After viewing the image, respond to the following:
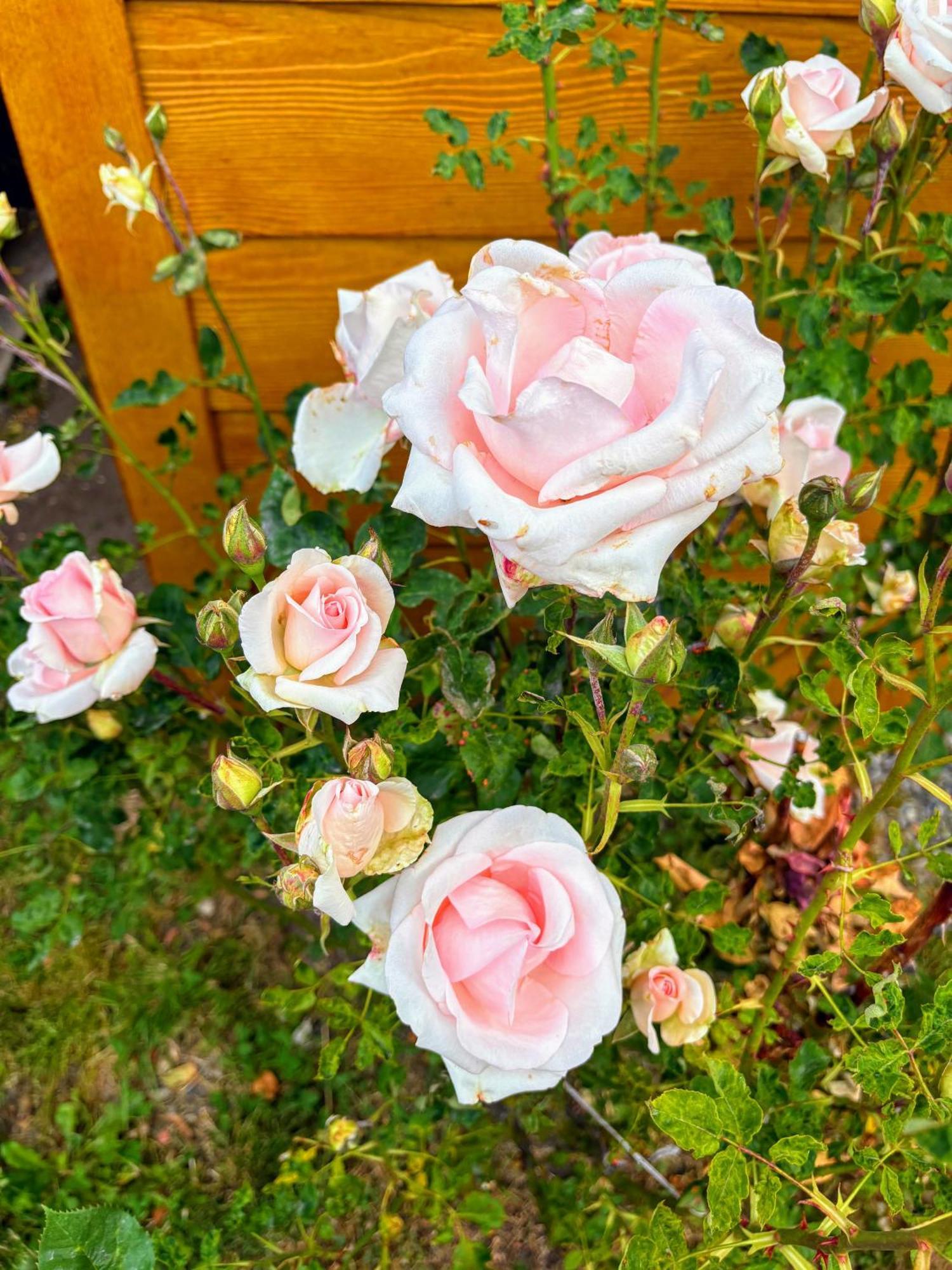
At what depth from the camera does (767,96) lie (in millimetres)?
890

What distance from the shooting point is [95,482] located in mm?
2592

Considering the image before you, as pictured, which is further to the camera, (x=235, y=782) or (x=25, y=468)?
(x=25, y=468)

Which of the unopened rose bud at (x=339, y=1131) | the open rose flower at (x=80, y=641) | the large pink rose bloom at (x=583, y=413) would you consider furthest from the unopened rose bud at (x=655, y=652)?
the unopened rose bud at (x=339, y=1131)

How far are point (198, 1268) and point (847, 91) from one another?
1.32 meters

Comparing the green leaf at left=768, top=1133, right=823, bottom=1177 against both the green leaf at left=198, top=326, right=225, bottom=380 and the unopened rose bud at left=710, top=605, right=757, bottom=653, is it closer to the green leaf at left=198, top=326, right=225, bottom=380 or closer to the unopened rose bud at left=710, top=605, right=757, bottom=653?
the unopened rose bud at left=710, top=605, right=757, bottom=653

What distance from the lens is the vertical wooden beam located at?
119 centimetres

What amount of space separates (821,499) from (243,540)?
0.40 meters

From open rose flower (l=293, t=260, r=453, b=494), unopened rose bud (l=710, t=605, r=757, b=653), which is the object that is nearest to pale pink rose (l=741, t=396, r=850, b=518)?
unopened rose bud (l=710, t=605, r=757, b=653)


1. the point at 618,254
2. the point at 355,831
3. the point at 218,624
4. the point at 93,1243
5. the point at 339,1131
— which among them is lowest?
the point at 339,1131

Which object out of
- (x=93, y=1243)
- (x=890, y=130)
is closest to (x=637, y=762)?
(x=93, y=1243)

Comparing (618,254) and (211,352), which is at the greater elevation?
(618,254)

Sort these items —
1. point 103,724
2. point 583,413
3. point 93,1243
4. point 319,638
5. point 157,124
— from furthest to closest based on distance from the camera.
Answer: point 103,724
point 157,124
point 93,1243
point 319,638
point 583,413

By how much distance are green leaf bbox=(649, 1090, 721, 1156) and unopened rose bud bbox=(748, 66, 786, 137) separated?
83 cm

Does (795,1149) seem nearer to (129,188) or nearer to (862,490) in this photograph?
(862,490)
